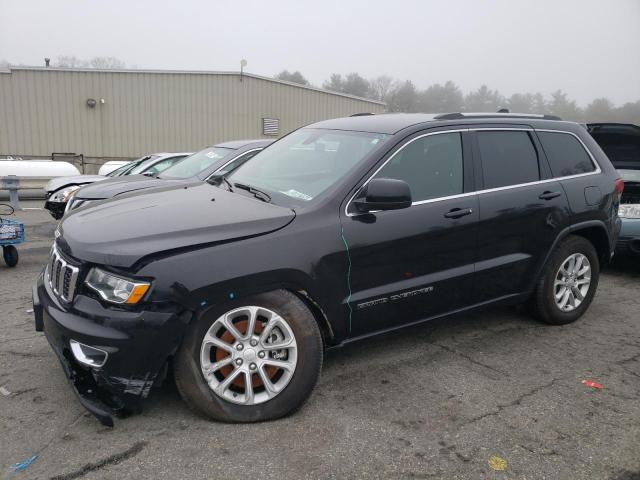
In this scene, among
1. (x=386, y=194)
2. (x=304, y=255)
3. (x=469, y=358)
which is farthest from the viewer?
(x=469, y=358)

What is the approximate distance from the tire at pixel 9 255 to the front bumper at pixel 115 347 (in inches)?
163

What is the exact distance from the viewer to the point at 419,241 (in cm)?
346

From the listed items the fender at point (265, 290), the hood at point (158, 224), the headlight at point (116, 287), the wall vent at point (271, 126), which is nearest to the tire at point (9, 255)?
the hood at point (158, 224)

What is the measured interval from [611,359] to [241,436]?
2842 mm

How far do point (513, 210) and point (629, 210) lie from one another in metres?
3.01

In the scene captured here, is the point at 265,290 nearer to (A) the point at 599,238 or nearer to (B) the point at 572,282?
(B) the point at 572,282

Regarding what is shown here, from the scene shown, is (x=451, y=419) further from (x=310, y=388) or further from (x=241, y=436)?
(x=241, y=436)

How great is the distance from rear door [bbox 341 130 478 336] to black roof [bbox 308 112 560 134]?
0.14m

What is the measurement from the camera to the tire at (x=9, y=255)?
632 cm

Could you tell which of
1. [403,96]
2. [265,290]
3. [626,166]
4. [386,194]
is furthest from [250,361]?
[403,96]

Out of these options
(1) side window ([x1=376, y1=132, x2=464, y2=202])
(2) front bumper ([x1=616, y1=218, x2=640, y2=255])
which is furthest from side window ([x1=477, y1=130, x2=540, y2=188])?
(2) front bumper ([x1=616, y1=218, x2=640, y2=255])

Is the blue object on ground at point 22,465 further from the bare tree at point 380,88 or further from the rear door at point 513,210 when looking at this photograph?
the bare tree at point 380,88

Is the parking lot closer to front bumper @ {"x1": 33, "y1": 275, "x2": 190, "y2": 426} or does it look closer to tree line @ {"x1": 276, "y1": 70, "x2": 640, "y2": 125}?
front bumper @ {"x1": 33, "y1": 275, "x2": 190, "y2": 426}

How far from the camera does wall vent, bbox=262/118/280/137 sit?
23.7 meters
